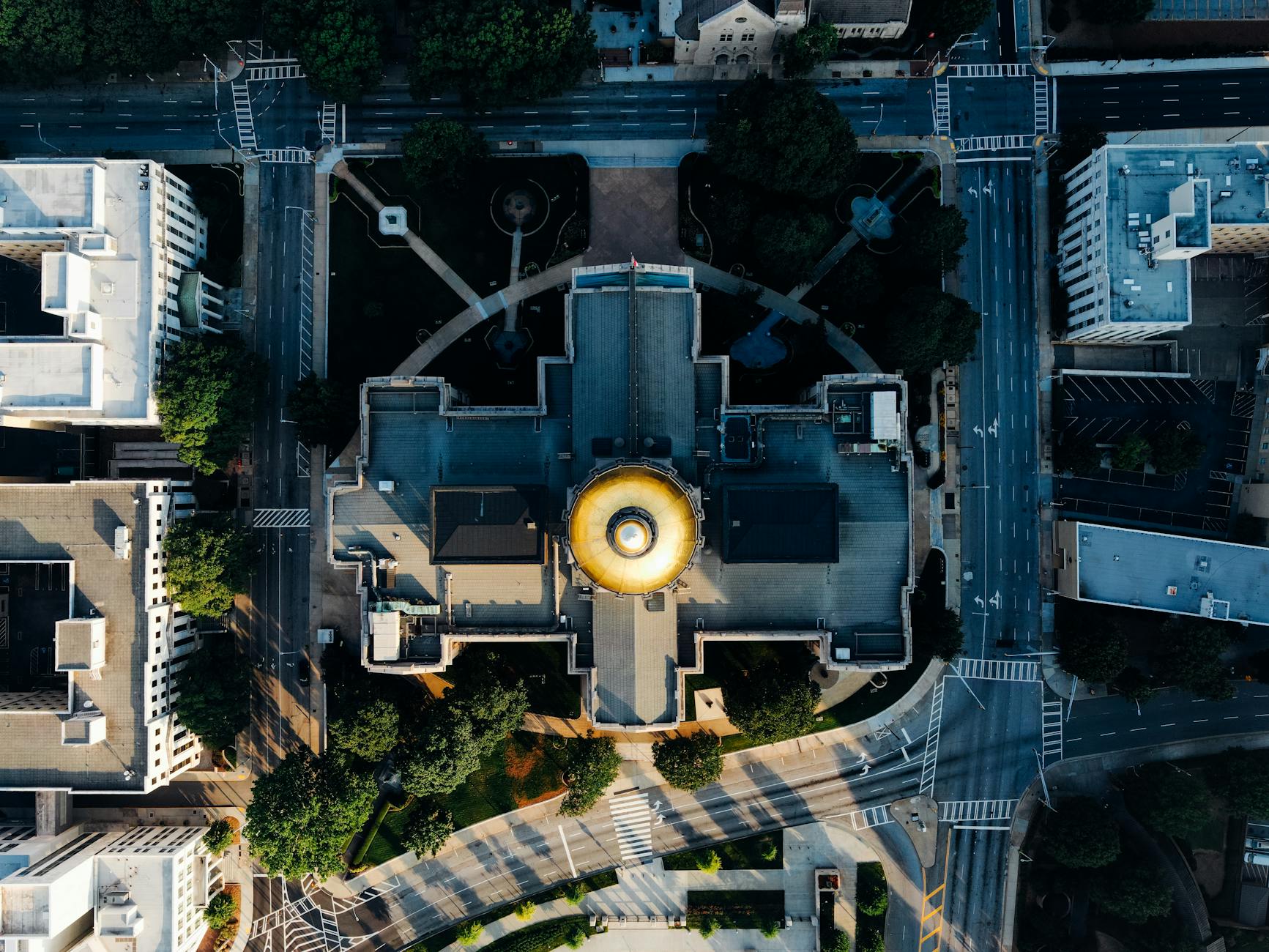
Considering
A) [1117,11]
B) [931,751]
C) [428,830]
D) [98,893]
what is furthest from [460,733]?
[1117,11]

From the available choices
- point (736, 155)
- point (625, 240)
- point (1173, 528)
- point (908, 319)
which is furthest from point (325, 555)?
point (1173, 528)

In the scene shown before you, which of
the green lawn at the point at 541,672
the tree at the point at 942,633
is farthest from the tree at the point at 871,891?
the green lawn at the point at 541,672

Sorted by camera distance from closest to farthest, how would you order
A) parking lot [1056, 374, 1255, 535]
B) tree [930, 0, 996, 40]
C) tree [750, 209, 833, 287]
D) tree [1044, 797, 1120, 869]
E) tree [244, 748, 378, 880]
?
tree [244, 748, 378, 880] → tree [750, 209, 833, 287] → tree [1044, 797, 1120, 869] → tree [930, 0, 996, 40] → parking lot [1056, 374, 1255, 535]

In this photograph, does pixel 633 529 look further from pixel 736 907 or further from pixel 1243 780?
pixel 1243 780

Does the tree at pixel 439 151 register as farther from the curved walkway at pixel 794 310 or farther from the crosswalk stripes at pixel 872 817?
the crosswalk stripes at pixel 872 817

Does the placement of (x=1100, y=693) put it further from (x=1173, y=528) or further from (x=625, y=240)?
(x=625, y=240)

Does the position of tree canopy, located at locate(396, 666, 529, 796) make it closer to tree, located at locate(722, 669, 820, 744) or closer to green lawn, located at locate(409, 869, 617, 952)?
green lawn, located at locate(409, 869, 617, 952)

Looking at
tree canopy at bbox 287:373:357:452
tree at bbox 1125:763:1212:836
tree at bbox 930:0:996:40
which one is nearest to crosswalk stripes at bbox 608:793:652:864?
tree canopy at bbox 287:373:357:452
